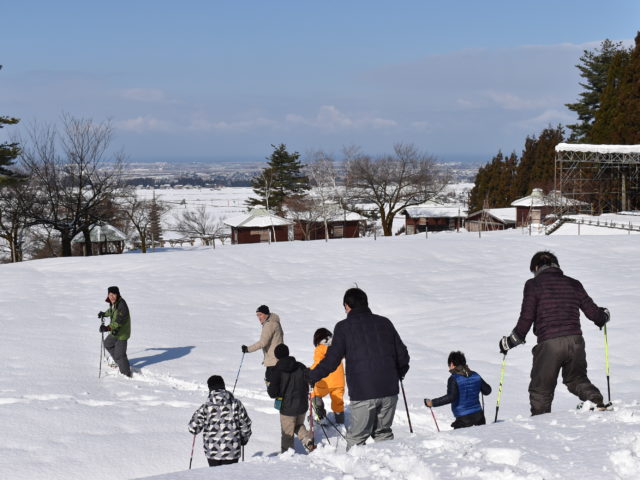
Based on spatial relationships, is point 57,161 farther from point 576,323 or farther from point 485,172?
point 485,172

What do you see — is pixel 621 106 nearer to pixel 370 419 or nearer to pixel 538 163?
pixel 538 163

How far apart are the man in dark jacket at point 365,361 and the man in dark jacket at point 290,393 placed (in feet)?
3.44

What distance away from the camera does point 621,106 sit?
52.5 metres

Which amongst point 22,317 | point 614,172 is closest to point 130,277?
point 22,317

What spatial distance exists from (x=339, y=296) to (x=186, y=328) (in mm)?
5512

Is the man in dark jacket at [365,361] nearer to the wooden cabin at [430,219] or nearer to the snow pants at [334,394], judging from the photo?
the snow pants at [334,394]

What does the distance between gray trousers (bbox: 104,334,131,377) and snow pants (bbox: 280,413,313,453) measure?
457 centimetres

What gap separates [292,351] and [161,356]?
256cm

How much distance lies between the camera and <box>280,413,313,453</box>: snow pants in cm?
645

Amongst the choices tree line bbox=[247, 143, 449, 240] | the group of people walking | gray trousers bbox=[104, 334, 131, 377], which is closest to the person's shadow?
gray trousers bbox=[104, 334, 131, 377]

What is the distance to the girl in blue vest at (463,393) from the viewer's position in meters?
6.11

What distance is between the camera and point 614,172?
5012 cm

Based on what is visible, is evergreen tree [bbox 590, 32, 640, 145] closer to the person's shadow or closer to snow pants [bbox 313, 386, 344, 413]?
the person's shadow

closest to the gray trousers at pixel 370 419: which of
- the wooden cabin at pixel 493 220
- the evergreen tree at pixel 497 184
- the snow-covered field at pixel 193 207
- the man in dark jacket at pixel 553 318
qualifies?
the man in dark jacket at pixel 553 318
